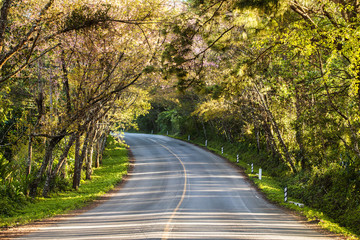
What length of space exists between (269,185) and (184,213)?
9839 mm

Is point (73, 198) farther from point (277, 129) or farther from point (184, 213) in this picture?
point (277, 129)

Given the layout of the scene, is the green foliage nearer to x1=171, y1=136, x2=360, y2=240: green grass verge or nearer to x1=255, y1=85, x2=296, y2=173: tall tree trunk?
x1=171, y1=136, x2=360, y2=240: green grass verge

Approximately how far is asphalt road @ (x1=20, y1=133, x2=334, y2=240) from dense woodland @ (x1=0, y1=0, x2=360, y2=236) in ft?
10.5

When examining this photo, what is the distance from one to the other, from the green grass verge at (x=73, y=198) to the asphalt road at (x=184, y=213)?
1.20 meters

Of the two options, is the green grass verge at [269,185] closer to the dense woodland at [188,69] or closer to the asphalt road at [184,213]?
the asphalt road at [184,213]

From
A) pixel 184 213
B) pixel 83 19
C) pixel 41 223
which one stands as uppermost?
pixel 83 19

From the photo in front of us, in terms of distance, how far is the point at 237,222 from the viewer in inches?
504

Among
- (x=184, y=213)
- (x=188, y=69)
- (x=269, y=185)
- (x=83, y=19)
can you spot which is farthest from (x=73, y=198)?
(x=269, y=185)

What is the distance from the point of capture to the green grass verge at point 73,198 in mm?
13766

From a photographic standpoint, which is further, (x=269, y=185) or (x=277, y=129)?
(x=277, y=129)

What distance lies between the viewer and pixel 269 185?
22.5 m

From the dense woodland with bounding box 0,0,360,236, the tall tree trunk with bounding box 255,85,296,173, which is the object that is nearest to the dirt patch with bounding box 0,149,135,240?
the dense woodland with bounding box 0,0,360,236

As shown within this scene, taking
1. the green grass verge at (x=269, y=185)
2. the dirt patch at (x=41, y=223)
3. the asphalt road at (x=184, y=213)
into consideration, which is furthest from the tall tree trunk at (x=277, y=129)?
the dirt patch at (x=41, y=223)

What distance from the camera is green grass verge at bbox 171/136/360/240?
12.9 meters
